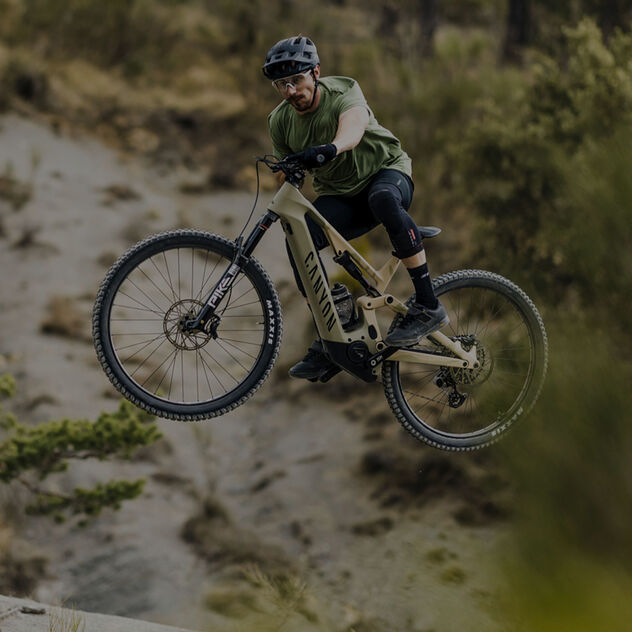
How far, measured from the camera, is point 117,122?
2386 centimetres

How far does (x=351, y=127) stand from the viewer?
18.2 ft

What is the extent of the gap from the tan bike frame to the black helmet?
671 millimetres

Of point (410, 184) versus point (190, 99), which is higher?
point (190, 99)

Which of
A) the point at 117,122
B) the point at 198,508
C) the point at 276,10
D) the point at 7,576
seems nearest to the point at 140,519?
the point at 198,508

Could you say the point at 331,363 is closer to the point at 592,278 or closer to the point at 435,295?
the point at 435,295

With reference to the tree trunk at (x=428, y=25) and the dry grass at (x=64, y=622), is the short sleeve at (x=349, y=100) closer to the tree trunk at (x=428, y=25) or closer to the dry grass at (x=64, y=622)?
the dry grass at (x=64, y=622)

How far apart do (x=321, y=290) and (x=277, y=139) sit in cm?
100

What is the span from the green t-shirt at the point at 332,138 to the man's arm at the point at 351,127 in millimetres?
58

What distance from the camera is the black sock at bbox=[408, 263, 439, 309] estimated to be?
20.2 feet

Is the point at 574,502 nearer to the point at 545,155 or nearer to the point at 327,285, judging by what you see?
the point at 327,285

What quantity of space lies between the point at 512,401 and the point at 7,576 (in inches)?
519

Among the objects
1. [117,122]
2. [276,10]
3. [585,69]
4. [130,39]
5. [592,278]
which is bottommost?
[592,278]

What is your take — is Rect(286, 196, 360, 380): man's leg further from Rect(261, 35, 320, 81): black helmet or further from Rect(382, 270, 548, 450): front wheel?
Rect(261, 35, 320, 81): black helmet

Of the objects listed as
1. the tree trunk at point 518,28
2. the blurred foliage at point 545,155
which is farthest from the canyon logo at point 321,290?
the tree trunk at point 518,28
